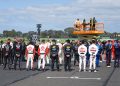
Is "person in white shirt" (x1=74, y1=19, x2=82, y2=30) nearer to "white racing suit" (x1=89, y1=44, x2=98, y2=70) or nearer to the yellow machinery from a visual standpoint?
the yellow machinery

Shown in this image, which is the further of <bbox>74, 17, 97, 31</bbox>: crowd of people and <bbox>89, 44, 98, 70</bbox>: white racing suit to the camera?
<bbox>74, 17, 97, 31</bbox>: crowd of people

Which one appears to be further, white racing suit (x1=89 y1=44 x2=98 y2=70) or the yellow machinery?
the yellow machinery

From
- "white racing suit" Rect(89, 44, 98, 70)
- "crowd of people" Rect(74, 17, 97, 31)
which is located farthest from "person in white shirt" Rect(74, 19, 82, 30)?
"white racing suit" Rect(89, 44, 98, 70)

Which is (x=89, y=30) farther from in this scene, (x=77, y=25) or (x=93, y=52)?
(x=93, y=52)

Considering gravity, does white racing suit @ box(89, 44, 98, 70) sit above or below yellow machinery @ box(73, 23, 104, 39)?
below

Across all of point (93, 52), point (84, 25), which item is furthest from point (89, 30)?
point (93, 52)

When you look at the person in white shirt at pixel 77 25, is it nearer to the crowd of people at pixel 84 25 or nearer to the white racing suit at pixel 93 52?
the crowd of people at pixel 84 25

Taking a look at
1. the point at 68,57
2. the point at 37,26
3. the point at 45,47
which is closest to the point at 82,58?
the point at 68,57

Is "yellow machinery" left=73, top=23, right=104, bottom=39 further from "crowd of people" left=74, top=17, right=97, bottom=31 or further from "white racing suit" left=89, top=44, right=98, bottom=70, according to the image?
"white racing suit" left=89, top=44, right=98, bottom=70

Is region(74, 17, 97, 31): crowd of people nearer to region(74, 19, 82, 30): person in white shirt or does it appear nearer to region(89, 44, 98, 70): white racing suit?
region(74, 19, 82, 30): person in white shirt

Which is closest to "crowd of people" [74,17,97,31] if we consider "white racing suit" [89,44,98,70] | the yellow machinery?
the yellow machinery

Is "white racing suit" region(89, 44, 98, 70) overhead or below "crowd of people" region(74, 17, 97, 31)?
below

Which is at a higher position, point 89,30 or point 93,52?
point 89,30

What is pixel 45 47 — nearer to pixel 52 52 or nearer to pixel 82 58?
pixel 52 52
